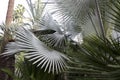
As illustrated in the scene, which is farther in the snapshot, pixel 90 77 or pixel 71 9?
pixel 71 9

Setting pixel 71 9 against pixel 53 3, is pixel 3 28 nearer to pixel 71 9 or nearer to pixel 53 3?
pixel 53 3

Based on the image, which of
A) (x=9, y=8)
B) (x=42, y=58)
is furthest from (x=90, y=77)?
(x=9, y=8)

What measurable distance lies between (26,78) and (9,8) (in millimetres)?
2067

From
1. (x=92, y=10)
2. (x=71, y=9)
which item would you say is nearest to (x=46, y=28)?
(x=71, y=9)

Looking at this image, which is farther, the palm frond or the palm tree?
the palm frond

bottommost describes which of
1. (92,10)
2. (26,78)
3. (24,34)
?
(26,78)

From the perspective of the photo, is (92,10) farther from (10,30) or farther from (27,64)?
(10,30)

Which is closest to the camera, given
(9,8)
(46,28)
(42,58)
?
(42,58)

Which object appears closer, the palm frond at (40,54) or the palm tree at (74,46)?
the palm tree at (74,46)

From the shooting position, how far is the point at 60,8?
349 cm

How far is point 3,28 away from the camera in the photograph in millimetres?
4426

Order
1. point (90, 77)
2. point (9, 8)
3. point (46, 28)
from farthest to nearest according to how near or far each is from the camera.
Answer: point (9, 8), point (46, 28), point (90, 77)

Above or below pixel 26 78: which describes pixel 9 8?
above

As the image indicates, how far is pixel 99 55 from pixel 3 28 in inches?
115
